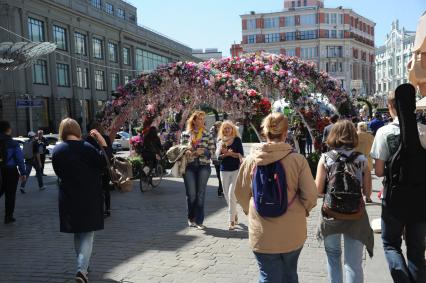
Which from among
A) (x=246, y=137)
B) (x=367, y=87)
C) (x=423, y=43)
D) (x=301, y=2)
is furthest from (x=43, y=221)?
(x=367, y=87)

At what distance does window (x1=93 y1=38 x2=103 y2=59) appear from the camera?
165ft

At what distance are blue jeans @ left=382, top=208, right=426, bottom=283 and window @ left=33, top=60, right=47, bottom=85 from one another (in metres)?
39.4

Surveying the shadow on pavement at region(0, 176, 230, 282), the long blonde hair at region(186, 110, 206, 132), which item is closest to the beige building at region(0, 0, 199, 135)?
the shadow on pavement at region(0, 176, 230, 282)

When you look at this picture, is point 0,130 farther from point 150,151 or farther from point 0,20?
point 0,20

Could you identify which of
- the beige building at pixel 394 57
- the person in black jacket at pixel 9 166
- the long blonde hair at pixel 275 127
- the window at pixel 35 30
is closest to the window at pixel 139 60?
the window at pixel 35 30

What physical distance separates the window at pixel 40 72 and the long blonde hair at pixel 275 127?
129 ft

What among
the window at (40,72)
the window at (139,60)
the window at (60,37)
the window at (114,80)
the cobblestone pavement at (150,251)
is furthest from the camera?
the window at (139,60)

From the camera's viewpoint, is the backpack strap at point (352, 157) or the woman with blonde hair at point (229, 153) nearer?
the backpack strap at point (352, 157)

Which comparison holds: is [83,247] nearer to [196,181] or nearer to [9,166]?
[196,181]

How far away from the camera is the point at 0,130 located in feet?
26.8

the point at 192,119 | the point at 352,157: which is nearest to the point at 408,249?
the point at 352,157

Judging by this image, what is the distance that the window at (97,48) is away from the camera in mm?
50156

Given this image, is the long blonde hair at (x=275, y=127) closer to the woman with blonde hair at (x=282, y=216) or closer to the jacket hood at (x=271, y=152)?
the woman with blonde hair at (x=282, y=216)

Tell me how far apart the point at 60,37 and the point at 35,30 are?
4178mm
